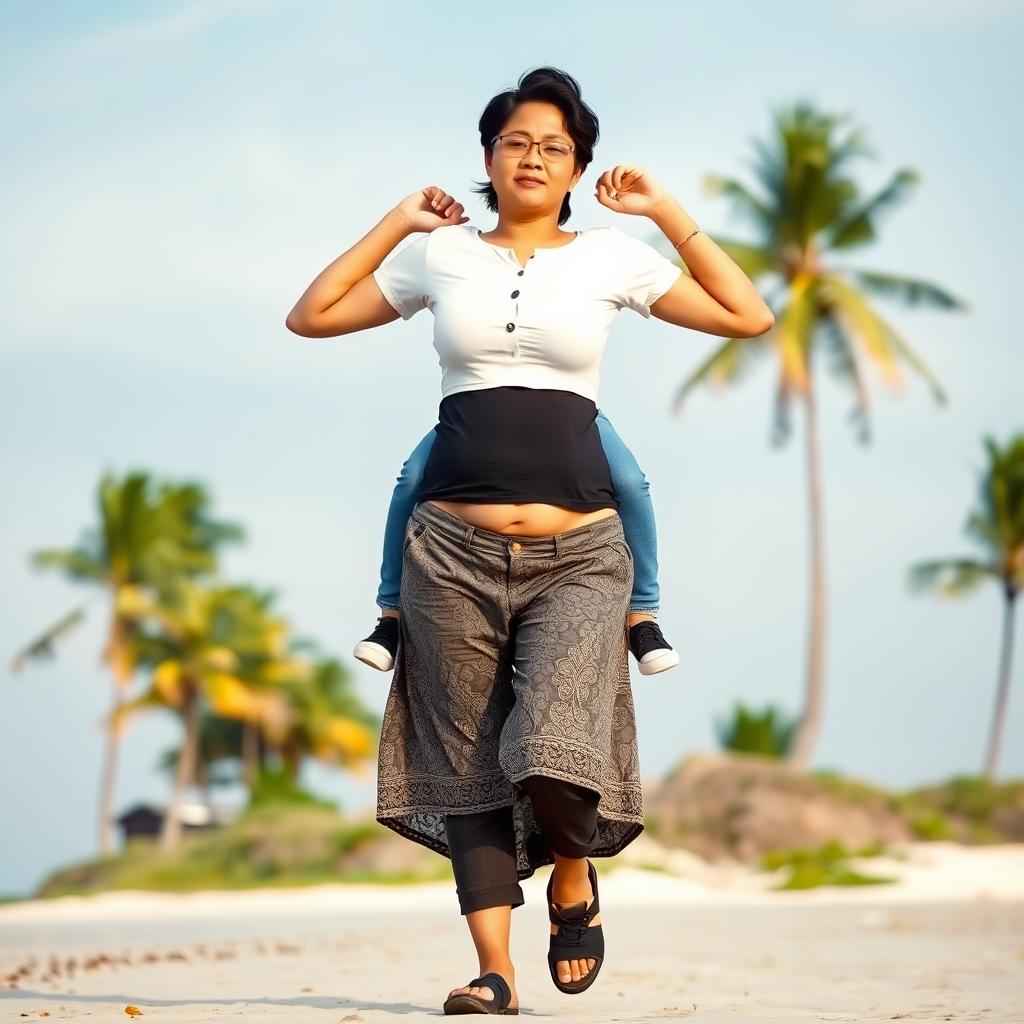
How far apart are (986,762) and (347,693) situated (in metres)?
→ 21.5

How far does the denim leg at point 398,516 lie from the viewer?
418 centimetres

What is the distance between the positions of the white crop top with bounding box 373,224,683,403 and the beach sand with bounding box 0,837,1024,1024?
5.40ft

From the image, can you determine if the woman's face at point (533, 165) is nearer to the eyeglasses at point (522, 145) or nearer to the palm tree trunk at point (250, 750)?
the eyeglasses at point (522, 145)

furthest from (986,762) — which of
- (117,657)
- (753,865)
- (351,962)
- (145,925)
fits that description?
(351,962)

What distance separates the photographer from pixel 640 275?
4.13 metres

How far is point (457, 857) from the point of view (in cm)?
412

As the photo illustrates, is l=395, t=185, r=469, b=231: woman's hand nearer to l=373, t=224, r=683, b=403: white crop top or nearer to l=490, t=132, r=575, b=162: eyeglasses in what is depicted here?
l=373, t=224, r=683, b=403: white crop top

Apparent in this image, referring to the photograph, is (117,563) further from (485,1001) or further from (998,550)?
(485,1001)

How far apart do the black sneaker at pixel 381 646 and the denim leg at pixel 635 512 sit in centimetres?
66

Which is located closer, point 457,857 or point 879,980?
point 457,857

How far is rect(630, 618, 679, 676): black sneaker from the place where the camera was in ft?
13.6

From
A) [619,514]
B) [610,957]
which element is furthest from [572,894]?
[610,957]

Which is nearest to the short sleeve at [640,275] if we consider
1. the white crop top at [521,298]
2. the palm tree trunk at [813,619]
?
the white crop top at [521,298]

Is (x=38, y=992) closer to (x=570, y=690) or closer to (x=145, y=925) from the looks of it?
(x=570, y=690)
